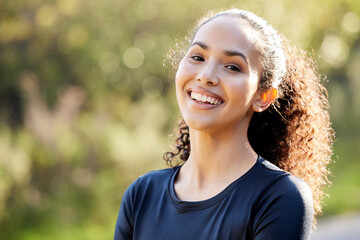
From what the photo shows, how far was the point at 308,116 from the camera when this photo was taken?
86.7 inches

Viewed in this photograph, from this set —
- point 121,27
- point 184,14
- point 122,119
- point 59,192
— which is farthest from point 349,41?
point 59,192

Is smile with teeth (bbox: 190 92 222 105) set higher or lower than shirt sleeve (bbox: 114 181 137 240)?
higher

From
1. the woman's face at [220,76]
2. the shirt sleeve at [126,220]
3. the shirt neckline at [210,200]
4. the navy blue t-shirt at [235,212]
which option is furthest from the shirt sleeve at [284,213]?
the shirt sleeve at [126,220]

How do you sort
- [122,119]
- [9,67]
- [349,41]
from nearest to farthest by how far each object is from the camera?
[122,119] → [9,67] → [349,41]

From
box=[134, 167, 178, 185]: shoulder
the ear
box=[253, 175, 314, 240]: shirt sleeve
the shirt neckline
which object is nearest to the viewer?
box=[253, 175, 314, 240]: shirt sleeve

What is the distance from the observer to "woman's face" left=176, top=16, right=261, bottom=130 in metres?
1.82

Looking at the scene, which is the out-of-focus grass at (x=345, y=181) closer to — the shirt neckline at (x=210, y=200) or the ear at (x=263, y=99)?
the ear at (x=263, y=99)

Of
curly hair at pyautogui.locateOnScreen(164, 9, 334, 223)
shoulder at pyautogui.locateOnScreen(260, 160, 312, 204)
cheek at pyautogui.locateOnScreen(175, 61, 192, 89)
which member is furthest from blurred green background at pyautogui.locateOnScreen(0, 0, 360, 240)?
shoulder at pyautogui.locateOnScreen(260, 160, 312, 204)

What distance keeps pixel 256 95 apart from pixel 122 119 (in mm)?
6045

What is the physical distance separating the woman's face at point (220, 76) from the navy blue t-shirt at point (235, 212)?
0.22 m

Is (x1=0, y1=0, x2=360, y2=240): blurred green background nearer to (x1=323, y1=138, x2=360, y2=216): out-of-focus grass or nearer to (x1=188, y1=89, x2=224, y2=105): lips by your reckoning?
(x1=323, y1=138, x2=360, y2=216): out-of-focus grass

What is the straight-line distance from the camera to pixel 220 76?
1.82 meters

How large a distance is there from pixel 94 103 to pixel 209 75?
682 centimetres

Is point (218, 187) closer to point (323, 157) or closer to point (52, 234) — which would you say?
point (323, 157)
